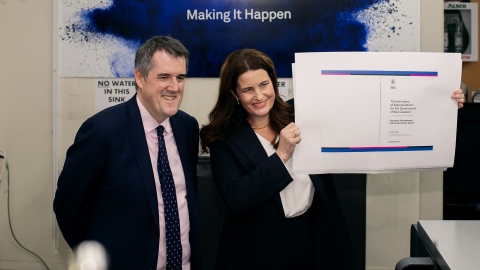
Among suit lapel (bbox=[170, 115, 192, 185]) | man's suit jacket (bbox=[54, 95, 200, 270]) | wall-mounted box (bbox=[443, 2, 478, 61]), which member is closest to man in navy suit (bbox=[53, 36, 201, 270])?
man's suit jacket (bbox=[54, 95, 200, 270])

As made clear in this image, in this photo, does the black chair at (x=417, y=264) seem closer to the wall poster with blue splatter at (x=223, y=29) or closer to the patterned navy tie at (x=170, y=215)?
the patterned navy tie at (x=170, y=215)

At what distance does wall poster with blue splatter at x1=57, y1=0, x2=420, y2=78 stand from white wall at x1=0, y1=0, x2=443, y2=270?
170 mm

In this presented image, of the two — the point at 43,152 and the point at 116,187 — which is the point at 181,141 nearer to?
the point at 116,187

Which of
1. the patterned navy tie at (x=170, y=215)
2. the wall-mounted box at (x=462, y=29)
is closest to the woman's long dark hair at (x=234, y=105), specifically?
the patterned navy tie at (x=170, y=215)

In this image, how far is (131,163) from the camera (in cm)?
162

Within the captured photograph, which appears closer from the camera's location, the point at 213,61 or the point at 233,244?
the point at 233,244

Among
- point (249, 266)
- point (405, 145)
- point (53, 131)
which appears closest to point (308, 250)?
point (249, 266)

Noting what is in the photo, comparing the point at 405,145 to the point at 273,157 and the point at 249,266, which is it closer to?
the point at 273,157

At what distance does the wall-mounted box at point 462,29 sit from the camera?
3.75 metres

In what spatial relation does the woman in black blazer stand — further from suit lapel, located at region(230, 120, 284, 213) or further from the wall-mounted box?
the wall-mounted box

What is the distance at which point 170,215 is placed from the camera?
5.46 feet

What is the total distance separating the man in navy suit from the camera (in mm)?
1600

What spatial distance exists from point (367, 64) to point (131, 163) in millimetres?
954

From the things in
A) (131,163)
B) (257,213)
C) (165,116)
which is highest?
(165,116)
